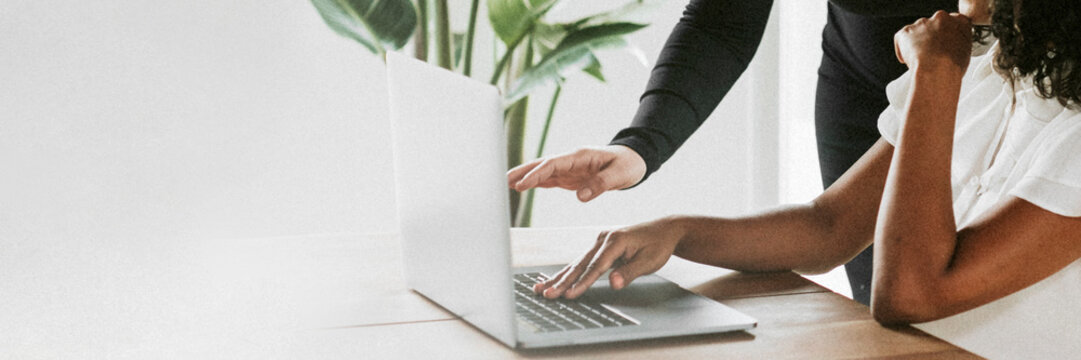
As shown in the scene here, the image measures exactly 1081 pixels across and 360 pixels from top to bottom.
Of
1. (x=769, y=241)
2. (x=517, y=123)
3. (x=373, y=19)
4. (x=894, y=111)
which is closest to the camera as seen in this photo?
(x=769, y=241)

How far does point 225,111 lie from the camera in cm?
292

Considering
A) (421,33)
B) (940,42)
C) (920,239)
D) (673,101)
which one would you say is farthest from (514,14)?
(920,239)

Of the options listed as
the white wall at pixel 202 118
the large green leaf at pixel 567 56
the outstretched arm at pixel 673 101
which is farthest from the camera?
the white wall at pixel 202 118

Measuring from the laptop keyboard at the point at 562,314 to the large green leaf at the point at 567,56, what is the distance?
61.0 inches

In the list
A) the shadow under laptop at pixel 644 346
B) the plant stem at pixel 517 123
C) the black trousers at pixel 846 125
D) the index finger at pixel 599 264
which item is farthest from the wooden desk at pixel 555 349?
the plant stem at pixel 517 123

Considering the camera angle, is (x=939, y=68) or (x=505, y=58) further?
(x=505, y=58)

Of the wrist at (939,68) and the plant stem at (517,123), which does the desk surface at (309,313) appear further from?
the plant stem at (517,123)

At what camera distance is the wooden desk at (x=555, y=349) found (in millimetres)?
870

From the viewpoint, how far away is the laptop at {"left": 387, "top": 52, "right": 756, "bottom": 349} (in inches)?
32.4

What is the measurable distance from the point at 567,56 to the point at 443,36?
33 centimetres

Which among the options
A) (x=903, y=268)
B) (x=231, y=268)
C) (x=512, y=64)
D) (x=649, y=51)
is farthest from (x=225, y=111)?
(x=903, y=268)

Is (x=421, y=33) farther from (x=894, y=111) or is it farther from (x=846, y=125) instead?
(x=894, y=111)

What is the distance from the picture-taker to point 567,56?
256cm

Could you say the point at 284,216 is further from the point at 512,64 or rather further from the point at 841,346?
the point at 841,346
